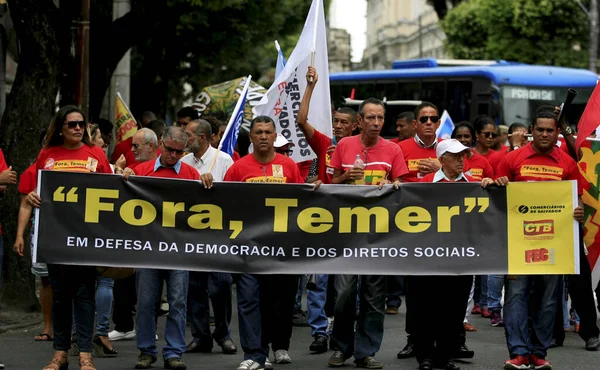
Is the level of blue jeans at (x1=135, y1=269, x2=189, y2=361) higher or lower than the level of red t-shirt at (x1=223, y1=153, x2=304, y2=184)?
lower

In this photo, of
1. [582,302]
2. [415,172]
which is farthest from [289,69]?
[582,302]

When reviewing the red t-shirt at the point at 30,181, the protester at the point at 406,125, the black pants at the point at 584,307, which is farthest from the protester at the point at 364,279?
the protester at the point at 406,125

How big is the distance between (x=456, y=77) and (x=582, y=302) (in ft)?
52.9

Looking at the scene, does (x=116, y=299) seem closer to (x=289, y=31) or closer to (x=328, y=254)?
(x=328, y=254)

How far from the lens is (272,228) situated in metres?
8.88

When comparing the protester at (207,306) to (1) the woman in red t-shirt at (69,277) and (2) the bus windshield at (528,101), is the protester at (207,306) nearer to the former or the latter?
(1) the woman in red t-shirt at (69,277)

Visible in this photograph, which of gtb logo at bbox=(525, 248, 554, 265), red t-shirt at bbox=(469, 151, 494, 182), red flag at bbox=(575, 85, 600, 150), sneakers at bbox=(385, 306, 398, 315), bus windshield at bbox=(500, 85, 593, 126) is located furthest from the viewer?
bus windshield at bbox=(500, 85, 593, 126)

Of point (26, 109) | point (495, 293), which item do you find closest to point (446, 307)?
point (495, 293)

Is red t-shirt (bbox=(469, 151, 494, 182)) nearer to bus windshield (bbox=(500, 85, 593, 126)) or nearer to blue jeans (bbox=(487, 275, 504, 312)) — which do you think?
blue jeans (bbox=(487, 275, 504, 312))

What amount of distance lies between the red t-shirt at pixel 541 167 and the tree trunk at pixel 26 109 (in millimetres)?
4824

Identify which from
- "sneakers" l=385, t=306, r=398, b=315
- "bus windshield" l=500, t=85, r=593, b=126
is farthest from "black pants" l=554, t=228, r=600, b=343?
"bus windshield" l=500, t=85, r=593, b=126

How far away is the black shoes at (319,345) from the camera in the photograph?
991 cm

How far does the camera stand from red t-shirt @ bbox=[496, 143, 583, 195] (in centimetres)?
914

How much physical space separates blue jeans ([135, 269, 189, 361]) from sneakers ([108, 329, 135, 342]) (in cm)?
159
